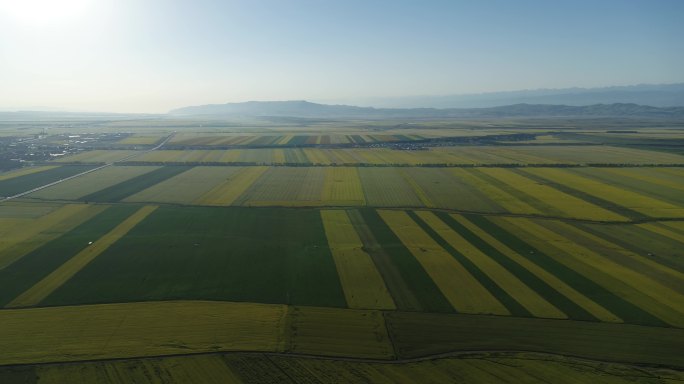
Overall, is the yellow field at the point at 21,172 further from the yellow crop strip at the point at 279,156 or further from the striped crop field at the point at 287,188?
the yellow crop strip at the point at 279,156

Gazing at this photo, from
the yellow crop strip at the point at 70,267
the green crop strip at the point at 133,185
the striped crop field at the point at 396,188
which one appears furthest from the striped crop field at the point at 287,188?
the green crop strip at the point at 133,185

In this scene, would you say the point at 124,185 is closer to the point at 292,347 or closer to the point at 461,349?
the point at 292,347

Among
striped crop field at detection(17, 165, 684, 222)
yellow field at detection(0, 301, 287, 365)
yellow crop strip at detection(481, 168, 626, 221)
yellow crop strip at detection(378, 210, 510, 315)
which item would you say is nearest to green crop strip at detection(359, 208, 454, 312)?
yellow crop strip at detection(378, 210, 510, 315)

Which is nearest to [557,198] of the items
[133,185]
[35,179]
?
[133,185]

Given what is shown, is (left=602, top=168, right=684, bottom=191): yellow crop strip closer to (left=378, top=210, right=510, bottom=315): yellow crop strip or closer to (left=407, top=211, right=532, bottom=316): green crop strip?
(left=407, top=211, right=532, bottom=316): green crop strip

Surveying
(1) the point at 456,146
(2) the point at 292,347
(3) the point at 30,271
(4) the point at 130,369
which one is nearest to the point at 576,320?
(2) the point at 292,347
